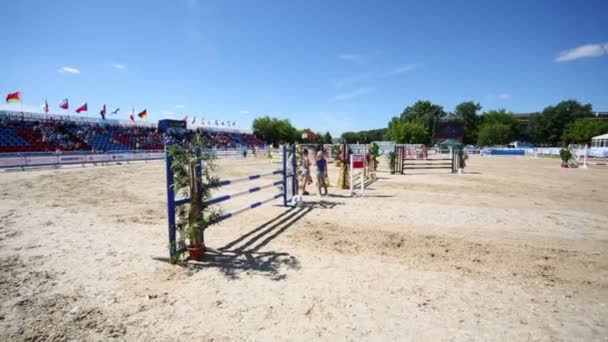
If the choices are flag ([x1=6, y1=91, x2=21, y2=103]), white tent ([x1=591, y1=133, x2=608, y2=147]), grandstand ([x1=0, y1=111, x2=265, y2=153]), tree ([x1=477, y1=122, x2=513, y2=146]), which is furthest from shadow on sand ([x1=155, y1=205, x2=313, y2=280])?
tree ([x1=477, y1=122, x2=513, y2=146])

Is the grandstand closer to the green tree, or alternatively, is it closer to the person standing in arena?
the person standing in arena

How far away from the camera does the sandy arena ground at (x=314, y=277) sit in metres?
2.70

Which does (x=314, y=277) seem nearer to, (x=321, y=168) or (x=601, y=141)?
(x=321, y=168)

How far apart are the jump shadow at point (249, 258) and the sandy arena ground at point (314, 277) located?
0.03m

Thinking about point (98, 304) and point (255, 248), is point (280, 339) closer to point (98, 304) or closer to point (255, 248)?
point (98, 304)

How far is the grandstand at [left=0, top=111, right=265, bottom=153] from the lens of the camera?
2891cm

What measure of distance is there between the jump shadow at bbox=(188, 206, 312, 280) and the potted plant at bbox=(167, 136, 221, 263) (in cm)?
28

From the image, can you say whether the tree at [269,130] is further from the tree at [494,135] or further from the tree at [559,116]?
the tree at [559,116]

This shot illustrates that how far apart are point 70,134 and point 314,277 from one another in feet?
135

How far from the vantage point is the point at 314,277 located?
3.72 metres

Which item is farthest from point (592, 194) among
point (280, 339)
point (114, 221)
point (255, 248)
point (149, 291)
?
point (114, 221)

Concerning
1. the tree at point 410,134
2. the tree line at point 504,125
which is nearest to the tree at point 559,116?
the tree line at point 504,125

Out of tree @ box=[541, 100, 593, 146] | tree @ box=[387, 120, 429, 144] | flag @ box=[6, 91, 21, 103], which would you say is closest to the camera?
flag @ box=[6, 91, 21, 103]

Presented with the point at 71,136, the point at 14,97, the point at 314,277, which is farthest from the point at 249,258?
the point at 71,136
